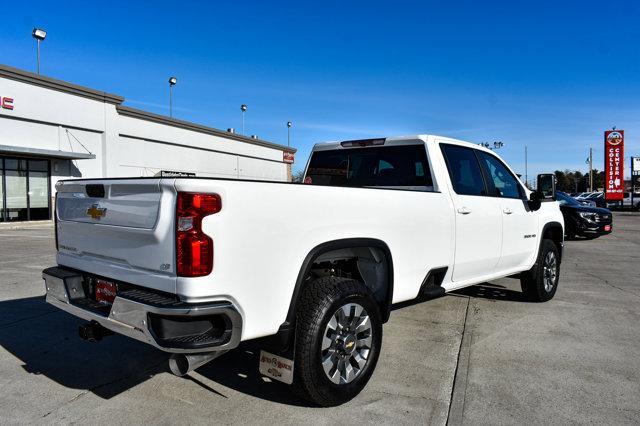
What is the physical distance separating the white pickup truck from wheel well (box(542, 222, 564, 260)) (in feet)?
6.50

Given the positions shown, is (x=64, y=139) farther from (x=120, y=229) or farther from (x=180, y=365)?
(x=180, y=365)

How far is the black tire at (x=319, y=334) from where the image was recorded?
3020 mm

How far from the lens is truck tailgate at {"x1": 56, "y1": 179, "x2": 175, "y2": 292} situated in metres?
2.68

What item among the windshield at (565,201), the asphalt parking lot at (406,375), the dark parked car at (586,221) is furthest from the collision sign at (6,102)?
the dark parked car at (586,221)

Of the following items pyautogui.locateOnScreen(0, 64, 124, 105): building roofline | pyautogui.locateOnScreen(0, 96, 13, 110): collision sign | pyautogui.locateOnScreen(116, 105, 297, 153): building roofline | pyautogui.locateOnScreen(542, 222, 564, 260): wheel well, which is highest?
pyautogui.locateOnScreen(0, 64, 124, 105): building roofline

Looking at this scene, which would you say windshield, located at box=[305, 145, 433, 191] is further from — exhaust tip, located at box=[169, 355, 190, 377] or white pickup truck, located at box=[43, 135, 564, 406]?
exhaust tip, located at box=[169, 355, 190, 377]

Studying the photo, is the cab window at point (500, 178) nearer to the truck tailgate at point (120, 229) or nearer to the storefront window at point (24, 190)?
the truck tailgate at point (120, 229)

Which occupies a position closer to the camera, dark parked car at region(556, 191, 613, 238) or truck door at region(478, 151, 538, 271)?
truck door at region(478, 151, 538, 271)

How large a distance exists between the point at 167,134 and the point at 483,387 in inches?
1126

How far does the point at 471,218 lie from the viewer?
15.4ft

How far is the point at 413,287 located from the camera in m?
4.07

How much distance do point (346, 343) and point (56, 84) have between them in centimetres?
2330

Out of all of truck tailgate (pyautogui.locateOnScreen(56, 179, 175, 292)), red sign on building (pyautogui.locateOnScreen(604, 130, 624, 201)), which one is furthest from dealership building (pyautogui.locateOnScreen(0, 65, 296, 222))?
red sign on building (pyautogui.locateOnScreen(604, 130, 624, 201))

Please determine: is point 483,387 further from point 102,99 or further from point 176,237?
point 102,99
